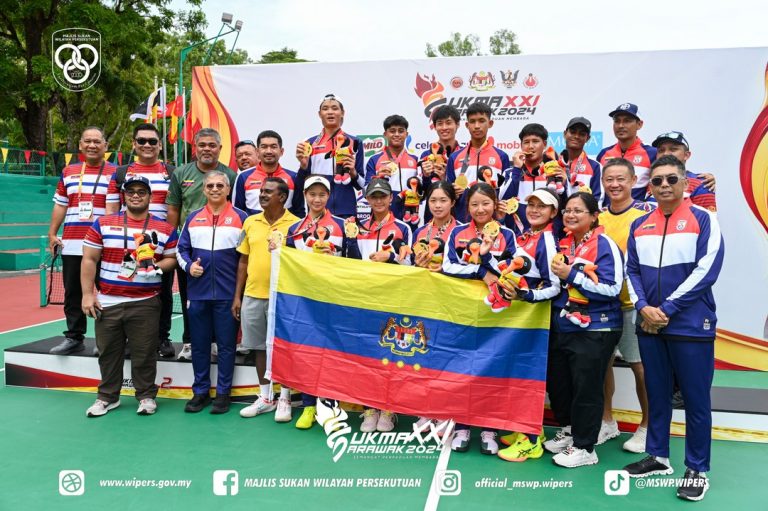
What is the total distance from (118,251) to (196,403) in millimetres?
1558

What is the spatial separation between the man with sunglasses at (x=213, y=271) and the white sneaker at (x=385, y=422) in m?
1.48

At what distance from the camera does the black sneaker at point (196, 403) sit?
5.23 m

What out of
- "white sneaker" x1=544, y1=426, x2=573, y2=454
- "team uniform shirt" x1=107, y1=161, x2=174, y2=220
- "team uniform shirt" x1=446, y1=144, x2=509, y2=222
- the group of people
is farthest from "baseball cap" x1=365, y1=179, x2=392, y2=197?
"white sneaker" x1=544, y1=426, x2=573, y2=454

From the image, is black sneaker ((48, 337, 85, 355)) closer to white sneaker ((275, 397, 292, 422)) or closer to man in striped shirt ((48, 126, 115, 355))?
man in striped shirt ((48, 126, 115, 355))

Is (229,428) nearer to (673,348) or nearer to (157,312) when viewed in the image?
(157,312)

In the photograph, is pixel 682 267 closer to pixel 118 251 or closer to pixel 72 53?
pixel 118 251

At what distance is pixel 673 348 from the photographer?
12.5ft

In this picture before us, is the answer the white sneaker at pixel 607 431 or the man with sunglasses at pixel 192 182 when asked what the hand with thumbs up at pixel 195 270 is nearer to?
the man with sunglasses at pixel 192 182

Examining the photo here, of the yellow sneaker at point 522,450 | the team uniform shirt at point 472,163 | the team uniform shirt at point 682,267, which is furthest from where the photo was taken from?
the team uniform shirt at point 472,163

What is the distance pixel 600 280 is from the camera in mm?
3951

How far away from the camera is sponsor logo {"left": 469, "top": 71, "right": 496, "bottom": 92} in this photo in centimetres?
741

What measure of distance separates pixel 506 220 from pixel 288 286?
6.87 feet

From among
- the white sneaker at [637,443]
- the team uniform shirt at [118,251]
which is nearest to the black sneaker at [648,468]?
the white sneaker at [637,443]

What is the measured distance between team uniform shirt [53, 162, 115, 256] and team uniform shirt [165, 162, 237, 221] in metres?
0.73
